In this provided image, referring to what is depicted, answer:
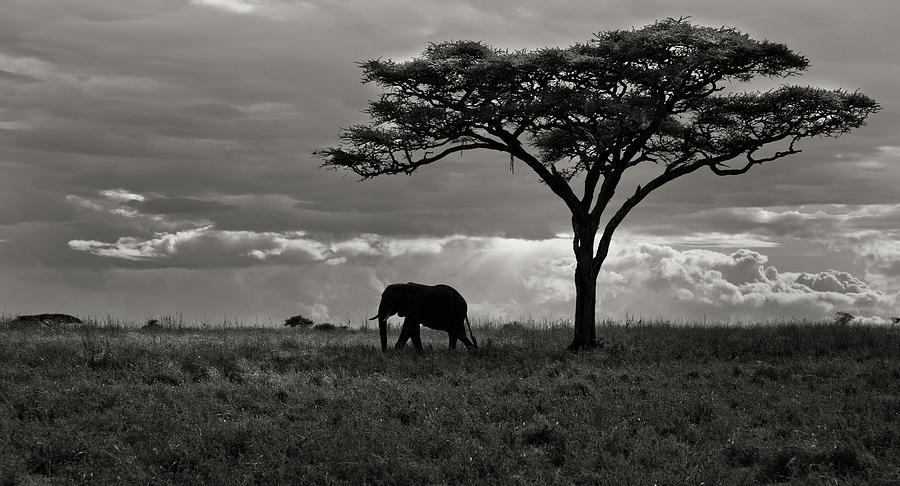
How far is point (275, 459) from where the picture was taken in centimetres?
1259

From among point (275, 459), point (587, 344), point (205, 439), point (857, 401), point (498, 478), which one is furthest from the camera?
point (587, 344)

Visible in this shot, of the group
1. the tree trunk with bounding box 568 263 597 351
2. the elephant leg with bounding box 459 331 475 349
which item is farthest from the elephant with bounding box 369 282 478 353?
the tree trunk with bounding box 568 263 597 351

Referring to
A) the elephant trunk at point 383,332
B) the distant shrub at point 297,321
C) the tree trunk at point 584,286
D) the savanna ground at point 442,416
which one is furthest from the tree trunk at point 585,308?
the distant shrub at point 297,321

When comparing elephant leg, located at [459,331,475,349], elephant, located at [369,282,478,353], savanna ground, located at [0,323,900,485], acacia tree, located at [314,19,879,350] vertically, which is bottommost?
savanna ground, located at [0,323,900,485]

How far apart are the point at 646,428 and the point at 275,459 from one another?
5.95 meters

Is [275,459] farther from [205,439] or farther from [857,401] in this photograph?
[857,401]

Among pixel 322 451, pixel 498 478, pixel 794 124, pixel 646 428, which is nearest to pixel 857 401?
Answer: pixel 646 428

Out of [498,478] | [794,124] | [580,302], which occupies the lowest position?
[498,478]

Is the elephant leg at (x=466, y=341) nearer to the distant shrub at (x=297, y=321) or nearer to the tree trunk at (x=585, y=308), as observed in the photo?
the tree trunk at (x=585, y=308)

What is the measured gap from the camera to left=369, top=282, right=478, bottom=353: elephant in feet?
82.3

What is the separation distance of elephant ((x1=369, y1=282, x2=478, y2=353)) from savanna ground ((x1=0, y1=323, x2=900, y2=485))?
2.04 m

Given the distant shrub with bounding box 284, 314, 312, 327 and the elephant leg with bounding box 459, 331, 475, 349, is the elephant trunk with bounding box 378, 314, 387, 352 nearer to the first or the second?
the elephant leg with bounding box 459, 331, 475, 349

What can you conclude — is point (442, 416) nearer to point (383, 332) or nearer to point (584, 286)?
point (383, 332)

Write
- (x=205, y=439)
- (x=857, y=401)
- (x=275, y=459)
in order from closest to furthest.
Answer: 1. (x=275, y=459)
2. (x=205, y=439)
3. (x=857, y=401)
